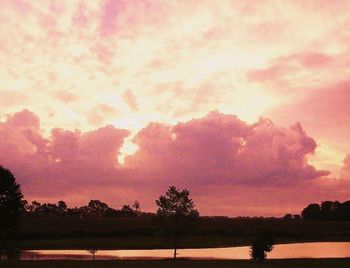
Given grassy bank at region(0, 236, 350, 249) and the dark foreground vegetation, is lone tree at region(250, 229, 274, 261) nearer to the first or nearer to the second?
the dark foreground vegetation

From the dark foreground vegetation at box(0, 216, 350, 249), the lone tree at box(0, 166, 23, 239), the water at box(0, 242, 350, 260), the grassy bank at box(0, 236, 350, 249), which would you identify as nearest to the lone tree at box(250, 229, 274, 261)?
the water at box(0, 242, 350, 260)

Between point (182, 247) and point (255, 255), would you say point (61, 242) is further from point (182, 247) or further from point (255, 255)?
point (255, 255)

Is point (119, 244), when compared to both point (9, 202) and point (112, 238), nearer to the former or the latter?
point (112, 238)

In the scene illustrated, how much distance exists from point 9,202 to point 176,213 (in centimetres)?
3121

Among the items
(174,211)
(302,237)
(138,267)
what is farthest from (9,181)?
(302,237)

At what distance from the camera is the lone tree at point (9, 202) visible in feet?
287

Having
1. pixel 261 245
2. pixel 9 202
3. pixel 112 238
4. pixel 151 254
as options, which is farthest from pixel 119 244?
pixel 261 245

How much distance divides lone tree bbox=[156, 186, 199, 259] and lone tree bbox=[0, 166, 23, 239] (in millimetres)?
27158

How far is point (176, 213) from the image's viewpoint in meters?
82.6

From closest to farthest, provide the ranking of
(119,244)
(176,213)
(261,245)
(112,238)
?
(261,245)
(176,213)
(119,244)
(112,238)

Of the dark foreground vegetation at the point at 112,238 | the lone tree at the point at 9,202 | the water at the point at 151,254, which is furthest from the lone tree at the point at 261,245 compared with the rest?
the lone tree at the point at 9,202

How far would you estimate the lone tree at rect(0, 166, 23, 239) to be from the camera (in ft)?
287

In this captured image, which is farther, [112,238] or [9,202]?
[112,238]

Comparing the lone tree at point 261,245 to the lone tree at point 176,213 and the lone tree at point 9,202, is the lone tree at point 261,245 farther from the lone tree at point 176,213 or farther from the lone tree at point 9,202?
the lone tree at point 9,202
